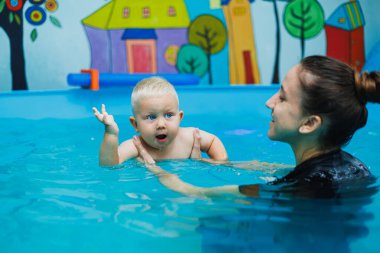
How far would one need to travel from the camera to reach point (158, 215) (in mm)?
1647

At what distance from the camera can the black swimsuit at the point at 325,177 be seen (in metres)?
1.57

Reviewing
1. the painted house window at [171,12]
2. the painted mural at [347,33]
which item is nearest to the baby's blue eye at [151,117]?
the painted house window at [171,12]

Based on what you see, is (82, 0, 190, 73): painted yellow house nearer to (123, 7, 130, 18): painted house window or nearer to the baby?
(123, 7, 130, 18): painted house window

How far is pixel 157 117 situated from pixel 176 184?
2.04 feet

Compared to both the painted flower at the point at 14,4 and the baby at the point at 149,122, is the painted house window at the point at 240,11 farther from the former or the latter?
the baby at the point at 149,122

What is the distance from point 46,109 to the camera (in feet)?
14.3

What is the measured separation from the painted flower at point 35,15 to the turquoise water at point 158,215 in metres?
3.55

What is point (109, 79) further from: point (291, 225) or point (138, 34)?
point (291, 225)

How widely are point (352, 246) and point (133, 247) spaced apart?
2.19 feet

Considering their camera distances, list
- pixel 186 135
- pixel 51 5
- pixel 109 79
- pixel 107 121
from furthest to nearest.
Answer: pixel 51 5
pixel 109 79
pixel 186 135
pixel 107 121

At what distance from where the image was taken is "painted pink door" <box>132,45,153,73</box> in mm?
5934

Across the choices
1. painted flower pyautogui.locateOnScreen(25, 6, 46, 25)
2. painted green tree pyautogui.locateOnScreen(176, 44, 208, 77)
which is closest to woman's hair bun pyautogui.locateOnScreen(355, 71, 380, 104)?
painted green tree pyautogui.locateOnScreen(176, 44, 208, 77)

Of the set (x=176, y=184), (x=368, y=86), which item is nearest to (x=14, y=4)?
(x=176, y=184)

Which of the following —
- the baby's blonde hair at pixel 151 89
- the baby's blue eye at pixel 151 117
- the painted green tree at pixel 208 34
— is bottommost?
the baby's blue eye at pixel 151 117
